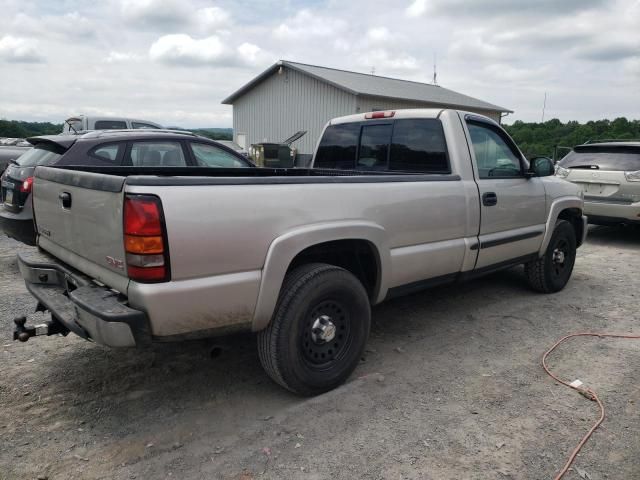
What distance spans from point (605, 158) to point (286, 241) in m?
7.64

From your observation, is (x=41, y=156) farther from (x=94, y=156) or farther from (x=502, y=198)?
(x=502, y=198)

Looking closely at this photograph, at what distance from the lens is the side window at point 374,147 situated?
452 cm

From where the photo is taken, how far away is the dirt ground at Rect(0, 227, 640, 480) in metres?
2.52

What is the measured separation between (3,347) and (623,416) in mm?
4341

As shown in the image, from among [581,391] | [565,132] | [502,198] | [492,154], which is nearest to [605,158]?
[492,154]

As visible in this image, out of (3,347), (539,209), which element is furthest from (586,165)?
(3,347)

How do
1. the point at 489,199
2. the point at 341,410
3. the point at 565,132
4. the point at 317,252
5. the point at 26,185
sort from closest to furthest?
the point at 341,410
the point at 317,252
the point at 489,199
the point at 26,185
the point at 565,132

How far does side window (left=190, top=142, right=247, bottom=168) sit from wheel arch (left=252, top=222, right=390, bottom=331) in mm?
3570

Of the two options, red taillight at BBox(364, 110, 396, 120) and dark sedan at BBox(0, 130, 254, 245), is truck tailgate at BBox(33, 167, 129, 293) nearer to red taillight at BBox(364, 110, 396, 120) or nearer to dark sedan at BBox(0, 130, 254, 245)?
dark sedan at BBox(0, 130, 254, 245)

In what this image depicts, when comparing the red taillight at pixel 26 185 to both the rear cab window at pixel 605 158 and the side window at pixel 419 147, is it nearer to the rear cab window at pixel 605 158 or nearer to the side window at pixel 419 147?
the side window at pixel 419 147

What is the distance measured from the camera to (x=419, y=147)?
168 inches

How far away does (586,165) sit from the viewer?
8.52 metres

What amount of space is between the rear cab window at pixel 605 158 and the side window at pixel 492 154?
4.52 metres

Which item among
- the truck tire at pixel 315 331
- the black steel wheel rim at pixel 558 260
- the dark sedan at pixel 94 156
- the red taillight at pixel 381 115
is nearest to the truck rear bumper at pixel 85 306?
the truck tire at pixel 315 331
